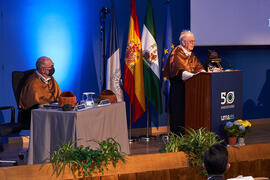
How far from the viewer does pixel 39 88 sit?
5059 mm

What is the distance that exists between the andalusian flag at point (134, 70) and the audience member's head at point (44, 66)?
4.94 feet

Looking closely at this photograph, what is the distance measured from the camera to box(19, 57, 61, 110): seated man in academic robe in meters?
4.99

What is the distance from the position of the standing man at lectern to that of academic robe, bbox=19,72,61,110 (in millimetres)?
1653

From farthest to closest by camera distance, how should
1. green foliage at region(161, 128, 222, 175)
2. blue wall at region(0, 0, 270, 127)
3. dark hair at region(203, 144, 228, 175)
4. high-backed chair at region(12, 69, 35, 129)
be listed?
blue wall at region(0, 0, 270, 127) → high-backed chair at region(12, 69, 35, 129) → green foliage at region(161, 128, 222, 175) → dark hair at region(203, 144, 228, 175)

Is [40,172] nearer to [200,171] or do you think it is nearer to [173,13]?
[200,171]

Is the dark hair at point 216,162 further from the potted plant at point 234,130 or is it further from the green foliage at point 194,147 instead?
the potted plant at point 234,130

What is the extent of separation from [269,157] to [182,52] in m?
2.27

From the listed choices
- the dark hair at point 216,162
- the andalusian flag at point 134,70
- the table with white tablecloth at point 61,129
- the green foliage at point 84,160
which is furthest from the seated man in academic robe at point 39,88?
the dark hair at point 216,162

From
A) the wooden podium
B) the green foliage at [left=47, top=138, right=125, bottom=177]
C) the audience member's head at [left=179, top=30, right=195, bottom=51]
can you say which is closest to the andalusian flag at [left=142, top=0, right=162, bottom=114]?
the audience member's head at [left=179, top=30, right=195, bottom=51]

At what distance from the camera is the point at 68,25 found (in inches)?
253

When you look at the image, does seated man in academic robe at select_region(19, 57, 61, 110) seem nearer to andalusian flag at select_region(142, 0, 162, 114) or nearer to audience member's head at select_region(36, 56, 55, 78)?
audience member's head at select_region(36, 56, 55, 78)

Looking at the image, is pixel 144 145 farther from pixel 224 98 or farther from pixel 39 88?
pixel 39 88

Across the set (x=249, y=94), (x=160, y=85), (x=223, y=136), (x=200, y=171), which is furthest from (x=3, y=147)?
(x=249, y=94)

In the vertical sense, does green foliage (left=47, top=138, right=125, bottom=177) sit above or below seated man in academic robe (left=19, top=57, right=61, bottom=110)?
below
